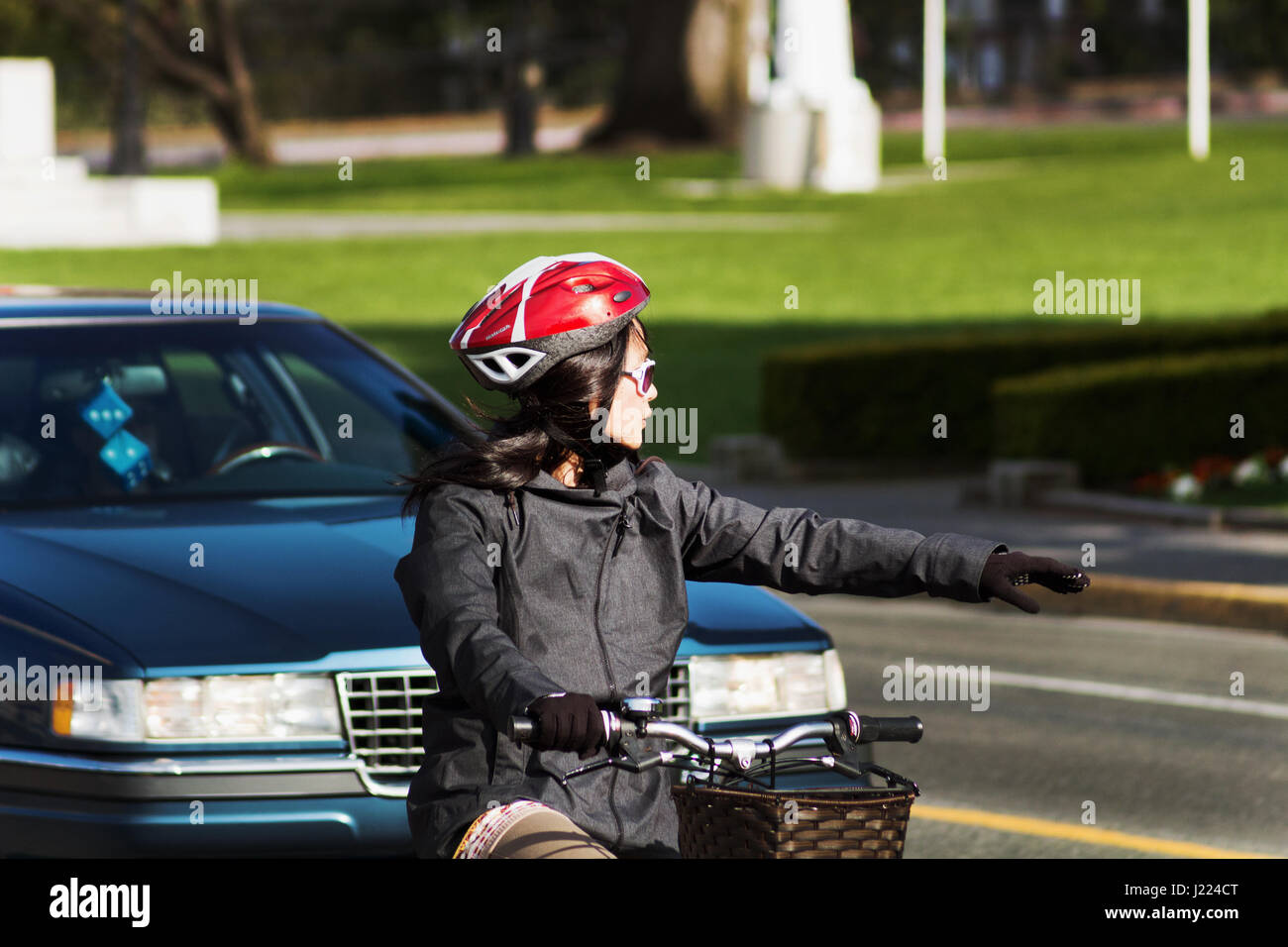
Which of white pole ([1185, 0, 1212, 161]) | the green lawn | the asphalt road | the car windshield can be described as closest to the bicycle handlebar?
the car windshield

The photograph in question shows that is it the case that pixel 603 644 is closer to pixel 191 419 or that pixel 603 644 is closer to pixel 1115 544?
pixel 191 419

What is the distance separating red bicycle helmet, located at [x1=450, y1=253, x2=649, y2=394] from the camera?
3.34 metres

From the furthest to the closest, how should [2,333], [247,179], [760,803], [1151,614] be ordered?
[247,179] < [1151,614] < [2,333] < [760,803]

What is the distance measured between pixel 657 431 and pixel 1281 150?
29.1 meters

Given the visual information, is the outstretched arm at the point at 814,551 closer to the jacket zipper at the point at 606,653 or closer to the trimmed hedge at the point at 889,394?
the jacket zipper at the point at 606,653

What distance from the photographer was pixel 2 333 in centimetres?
600

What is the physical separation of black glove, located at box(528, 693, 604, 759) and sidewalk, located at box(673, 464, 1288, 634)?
6840mm

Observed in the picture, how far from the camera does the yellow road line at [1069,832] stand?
6461mm

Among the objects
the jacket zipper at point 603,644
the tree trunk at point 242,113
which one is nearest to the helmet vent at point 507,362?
the jacket zipper at point 603,644

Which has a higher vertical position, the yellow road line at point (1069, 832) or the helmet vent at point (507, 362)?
the helmet vent at point (507, 362)

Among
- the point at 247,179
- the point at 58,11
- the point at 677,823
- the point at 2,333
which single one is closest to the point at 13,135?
the point at 247,179

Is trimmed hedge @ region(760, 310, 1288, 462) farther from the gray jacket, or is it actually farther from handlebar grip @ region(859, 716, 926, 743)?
handlebar grip @ region(859, 716, 926, 743)

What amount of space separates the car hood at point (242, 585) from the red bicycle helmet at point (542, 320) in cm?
141
